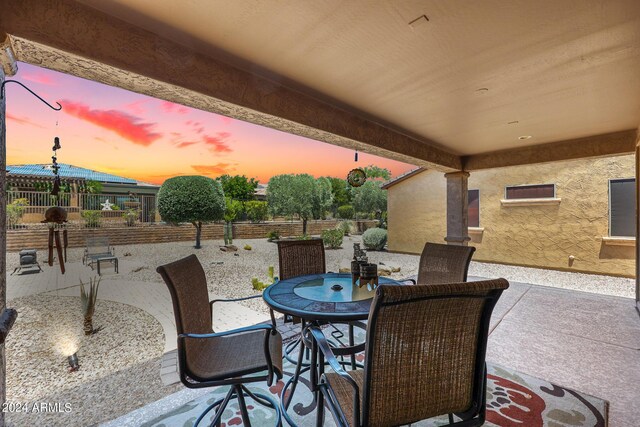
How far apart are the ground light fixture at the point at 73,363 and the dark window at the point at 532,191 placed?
9290 millimetres

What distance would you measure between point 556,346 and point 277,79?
3.60 meters

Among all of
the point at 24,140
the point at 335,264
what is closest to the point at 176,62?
the point at 24,140

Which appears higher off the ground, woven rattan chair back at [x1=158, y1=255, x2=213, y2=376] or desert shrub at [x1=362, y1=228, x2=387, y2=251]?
woven rattan chair back at [x1=158, y1=255, x2=213, y2=376]

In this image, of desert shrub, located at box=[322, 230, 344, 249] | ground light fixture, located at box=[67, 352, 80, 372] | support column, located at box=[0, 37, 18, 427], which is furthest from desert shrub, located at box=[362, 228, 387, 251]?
support column, located at box=[0, 37, 18, 427]

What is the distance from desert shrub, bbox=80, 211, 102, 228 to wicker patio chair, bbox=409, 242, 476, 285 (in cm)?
883

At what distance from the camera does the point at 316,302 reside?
169 cm

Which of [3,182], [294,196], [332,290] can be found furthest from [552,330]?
[294,196]

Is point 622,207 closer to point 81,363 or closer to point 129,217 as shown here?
point 81,363

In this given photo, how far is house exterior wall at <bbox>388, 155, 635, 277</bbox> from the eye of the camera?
6.42 meters

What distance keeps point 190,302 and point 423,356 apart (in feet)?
4.00

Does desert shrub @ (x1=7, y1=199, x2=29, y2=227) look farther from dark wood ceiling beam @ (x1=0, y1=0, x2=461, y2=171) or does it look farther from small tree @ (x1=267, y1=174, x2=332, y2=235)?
small tree @ (x1=267, y1=174, x2=332, y2=235)

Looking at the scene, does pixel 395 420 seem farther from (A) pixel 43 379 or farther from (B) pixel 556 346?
(A) pixel 43 379

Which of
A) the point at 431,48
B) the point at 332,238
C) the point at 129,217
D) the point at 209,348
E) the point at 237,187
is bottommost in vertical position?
the point at 332,238

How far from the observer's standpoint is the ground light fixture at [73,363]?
2693 mm
